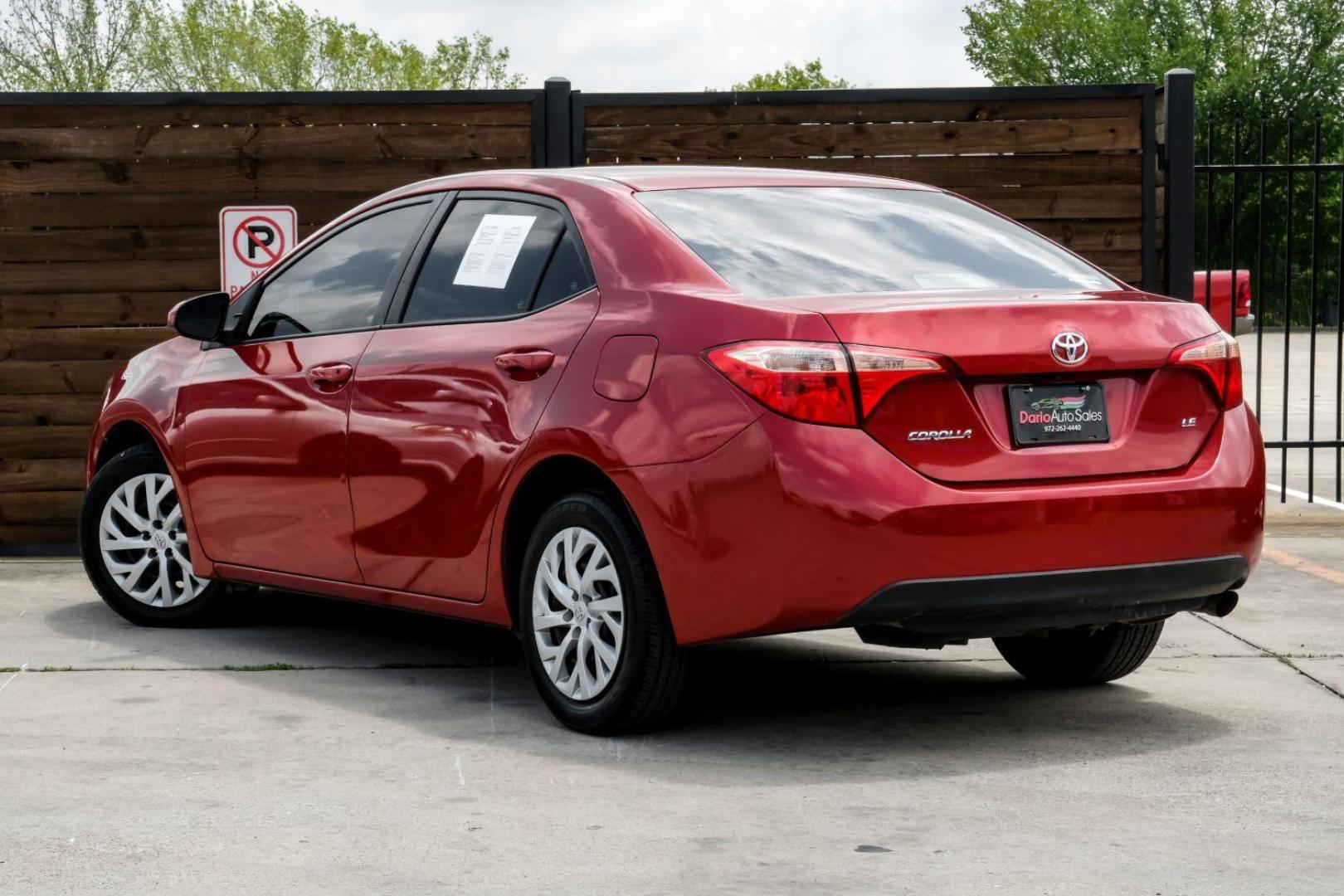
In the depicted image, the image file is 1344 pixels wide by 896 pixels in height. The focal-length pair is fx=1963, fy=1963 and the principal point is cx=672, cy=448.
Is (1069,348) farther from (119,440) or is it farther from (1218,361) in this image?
(119,440)

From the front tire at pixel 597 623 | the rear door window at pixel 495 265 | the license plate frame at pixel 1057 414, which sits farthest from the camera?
the rear door window at pixel 495 265

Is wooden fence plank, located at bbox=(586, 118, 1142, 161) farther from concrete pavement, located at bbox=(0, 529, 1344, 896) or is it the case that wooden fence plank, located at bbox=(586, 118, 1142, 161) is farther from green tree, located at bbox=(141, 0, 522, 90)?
green tree, located at bbox=(141, 0, 522, 90)

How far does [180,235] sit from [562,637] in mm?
4750

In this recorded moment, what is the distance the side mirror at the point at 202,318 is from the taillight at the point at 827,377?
2.88 meters

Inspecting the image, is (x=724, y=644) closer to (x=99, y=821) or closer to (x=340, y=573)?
(x=340, y=573)

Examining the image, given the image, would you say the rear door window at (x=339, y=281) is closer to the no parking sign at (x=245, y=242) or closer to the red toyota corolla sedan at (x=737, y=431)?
the red toyota corolla sedan at (x=737, y=431)

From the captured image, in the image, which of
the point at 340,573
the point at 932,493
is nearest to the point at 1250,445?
the point at 932,493

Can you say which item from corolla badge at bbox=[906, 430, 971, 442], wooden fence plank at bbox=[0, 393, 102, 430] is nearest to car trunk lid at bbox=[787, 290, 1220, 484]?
corolla badge at bbox=[906, 430, 971, 442]

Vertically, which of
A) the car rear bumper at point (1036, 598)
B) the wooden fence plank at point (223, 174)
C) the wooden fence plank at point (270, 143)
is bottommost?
the car rear bumper at point (1036, 598)

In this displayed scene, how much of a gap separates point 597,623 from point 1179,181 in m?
5.54

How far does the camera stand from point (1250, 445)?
539 cm

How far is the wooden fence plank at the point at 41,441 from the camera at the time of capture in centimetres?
955

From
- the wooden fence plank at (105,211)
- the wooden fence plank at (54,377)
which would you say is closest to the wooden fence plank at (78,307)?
the wooden fence plank at (54,377)

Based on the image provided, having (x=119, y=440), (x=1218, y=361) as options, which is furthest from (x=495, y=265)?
(x=119, y=440)
